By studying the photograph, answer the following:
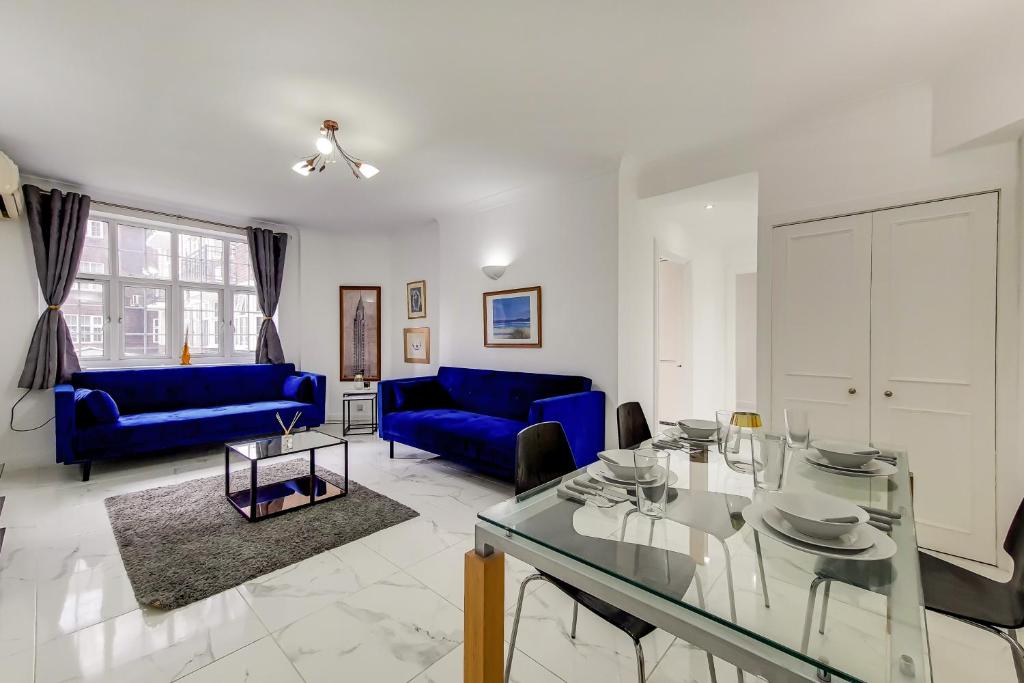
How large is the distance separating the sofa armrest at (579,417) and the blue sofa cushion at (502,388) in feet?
0.71

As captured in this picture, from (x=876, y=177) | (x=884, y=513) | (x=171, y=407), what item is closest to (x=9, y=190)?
(x=171, y=407)

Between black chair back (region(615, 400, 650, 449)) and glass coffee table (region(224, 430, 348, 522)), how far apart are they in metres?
1.87

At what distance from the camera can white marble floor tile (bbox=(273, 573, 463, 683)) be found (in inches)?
60.9

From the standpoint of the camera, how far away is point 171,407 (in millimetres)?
4316

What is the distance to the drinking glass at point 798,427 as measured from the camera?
1.68 m

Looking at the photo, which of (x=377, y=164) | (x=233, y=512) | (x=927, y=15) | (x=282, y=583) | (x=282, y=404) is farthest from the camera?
(x=282, y=404)

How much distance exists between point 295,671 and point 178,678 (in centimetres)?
38

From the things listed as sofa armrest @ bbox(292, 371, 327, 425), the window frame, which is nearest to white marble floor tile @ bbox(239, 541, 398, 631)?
sofa armrest @ bbox(292, 371, 327, 425)

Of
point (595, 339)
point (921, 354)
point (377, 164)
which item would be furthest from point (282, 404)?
point (921, 354)

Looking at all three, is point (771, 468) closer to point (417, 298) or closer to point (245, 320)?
point (417, 298)

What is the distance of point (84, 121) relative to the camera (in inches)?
111

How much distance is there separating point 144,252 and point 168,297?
0.49 meters

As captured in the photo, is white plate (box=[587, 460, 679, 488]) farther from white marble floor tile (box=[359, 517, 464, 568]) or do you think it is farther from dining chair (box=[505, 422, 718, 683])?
white marble floor tile (box=[359, 517, 464, 568])

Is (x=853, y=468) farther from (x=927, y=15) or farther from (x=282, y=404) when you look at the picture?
(x=282, y=404)
